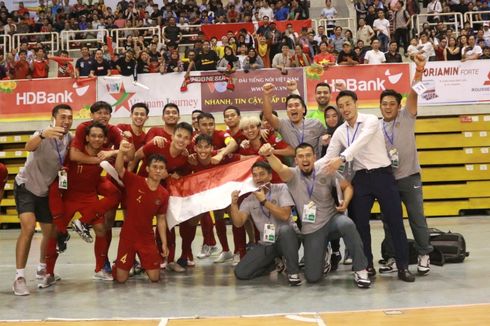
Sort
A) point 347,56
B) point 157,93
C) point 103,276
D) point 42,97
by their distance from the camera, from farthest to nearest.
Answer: point 347,56 → point 42,97 → point 157,93 → point 103,276

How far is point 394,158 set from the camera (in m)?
5.73

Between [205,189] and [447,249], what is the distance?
2671 millimetres

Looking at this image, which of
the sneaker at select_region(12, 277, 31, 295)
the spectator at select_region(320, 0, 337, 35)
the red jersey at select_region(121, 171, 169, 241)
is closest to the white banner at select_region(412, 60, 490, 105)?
the spectator at select_region(320, 0, 337, 35)

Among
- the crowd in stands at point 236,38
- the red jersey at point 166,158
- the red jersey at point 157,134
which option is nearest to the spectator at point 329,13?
the crowd in stands at point 236,38

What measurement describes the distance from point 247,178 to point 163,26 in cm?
1038

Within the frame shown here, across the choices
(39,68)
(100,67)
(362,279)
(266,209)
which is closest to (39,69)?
(39,68)

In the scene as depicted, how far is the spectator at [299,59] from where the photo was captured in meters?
12.1

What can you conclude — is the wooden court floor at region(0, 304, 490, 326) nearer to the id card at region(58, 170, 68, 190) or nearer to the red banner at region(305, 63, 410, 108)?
the id card at region(58, 170, 68, 190)

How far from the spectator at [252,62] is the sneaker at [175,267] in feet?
18.9

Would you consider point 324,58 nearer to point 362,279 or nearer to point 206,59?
point 206,59

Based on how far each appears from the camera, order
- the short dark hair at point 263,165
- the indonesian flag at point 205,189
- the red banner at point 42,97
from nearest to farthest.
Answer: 1. the short dark hair at point 263,165
2. the indonesian flag at point 205,189
3. the red banner at point 42,97

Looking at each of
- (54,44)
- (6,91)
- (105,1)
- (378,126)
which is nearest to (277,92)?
(6,91)

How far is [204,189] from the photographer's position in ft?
21.0

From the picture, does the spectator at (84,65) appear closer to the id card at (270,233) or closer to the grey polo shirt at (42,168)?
the grey polo shirt at (42,168)
